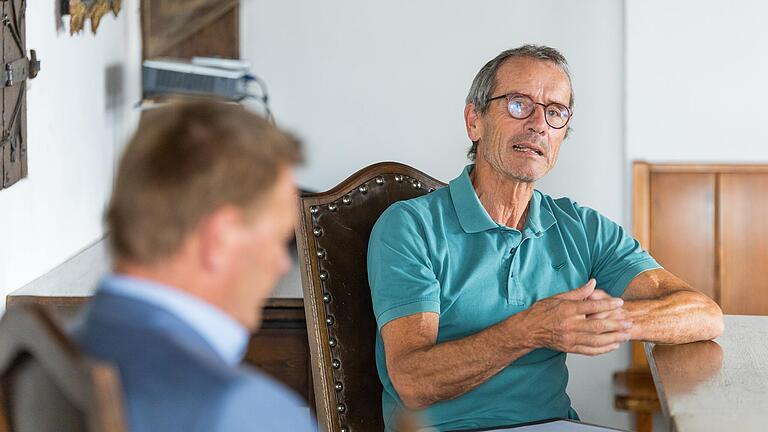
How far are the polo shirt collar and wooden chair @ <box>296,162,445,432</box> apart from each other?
0.63 feet

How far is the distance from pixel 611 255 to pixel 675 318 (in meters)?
0.23

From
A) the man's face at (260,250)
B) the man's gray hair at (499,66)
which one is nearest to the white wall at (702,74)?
the man's gray hair at (499,66)

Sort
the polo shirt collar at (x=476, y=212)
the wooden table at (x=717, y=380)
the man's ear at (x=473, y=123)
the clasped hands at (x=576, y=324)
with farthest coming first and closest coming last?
the man's ear at (x=473, y=123) < the polo shirt collar at (x=476, y=212) < the clasped hands at (x=576, y=324) < the wooden table at (x=717, y=380)

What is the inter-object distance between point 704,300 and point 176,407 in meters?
1.29

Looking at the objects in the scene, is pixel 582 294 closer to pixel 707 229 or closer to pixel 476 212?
pixel 476 212

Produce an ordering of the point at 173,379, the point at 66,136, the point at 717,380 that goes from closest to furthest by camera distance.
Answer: the point at 173,379 → the point at 717,380 → the point at 66,136

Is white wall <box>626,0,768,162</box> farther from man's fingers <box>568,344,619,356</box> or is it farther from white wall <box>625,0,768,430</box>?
man's fingers <box>568,344,619,356</box>

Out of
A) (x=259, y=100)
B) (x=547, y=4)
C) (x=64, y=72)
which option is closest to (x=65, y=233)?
(x=64, y=72)

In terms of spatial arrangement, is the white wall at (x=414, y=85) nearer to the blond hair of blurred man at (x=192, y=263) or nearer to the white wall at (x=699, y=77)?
the white wall at (x=699, y=77)

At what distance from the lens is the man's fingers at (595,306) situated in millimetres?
1642

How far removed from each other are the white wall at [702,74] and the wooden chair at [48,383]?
248cm

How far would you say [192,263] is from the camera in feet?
2.56


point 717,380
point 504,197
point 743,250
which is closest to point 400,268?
point 504,197

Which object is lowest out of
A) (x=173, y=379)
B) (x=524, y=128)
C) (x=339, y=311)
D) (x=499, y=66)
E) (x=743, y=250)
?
(x=743, y=250)
